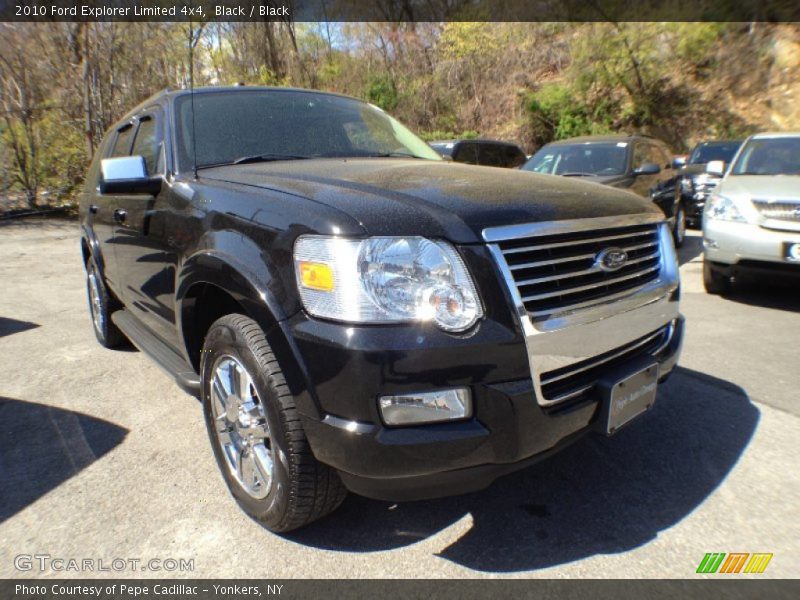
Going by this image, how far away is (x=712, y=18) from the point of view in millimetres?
19781

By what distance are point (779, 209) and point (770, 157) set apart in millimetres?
1449

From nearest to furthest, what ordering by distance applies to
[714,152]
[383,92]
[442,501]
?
1. [442,501]
2. [714,152]
3. [383,92]

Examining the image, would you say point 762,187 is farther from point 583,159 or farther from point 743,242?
point 583,159

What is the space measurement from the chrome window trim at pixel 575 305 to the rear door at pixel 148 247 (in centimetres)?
164

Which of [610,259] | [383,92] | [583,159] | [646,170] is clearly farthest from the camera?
[383,92]

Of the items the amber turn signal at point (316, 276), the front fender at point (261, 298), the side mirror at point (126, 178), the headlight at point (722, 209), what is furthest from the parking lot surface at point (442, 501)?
the headlight at point (722, 209)

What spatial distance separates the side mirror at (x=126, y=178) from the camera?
282 cm

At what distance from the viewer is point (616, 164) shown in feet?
25.1

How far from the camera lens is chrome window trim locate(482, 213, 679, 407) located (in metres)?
1.92

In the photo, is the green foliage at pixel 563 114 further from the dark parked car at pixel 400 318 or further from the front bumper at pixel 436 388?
the front bumper at pixel 436 388

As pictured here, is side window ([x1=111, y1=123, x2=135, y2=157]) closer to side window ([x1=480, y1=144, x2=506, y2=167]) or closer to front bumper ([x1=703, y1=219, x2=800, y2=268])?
front bumper ([x1=703, y1=219, x2=800, y2=268])

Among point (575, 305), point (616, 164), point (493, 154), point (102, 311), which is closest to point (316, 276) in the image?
point (575, 305)

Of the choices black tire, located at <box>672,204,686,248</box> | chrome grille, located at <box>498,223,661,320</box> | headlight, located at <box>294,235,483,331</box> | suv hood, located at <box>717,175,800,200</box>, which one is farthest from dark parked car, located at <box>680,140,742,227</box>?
headlight, located at <box>294,235,483,331</box>
